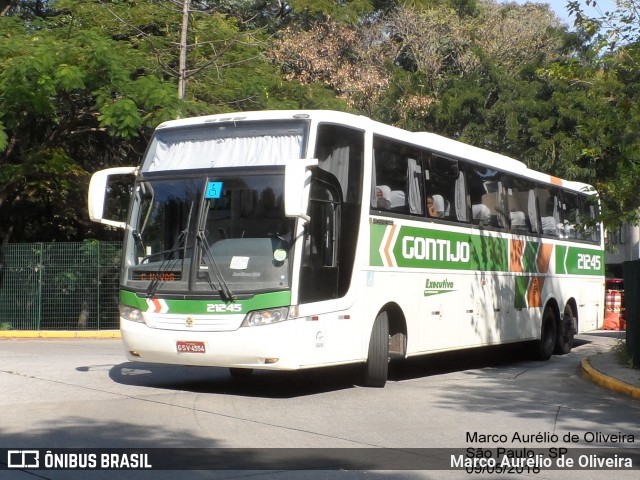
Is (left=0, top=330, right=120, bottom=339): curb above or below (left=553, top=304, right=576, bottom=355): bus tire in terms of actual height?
below

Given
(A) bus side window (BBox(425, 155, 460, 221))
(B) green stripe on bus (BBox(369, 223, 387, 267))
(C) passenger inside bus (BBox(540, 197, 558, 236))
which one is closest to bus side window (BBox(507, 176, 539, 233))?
(C) passenger inside bus (BBox(540, 197, 558, 236))

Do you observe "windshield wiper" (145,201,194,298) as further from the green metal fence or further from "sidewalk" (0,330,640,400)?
the green metal fence

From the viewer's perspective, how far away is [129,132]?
70.4 feet

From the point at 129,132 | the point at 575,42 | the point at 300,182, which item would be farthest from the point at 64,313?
the point at 575,42

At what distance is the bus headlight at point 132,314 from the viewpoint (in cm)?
1219

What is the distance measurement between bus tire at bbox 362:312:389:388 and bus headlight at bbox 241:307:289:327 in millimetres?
1975

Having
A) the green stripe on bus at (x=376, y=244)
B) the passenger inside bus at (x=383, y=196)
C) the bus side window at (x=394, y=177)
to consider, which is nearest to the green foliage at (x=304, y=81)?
the bus side window at (x=394, y=177)

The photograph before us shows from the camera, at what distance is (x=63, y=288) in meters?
25.6

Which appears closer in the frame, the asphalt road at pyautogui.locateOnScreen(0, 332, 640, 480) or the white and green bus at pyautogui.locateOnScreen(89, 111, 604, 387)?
the asphalt road at pyautogui.locateOnScreen(0, 332, 640, 480)

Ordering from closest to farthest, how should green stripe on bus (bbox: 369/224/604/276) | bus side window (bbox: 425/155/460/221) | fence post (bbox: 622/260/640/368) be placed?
green stripe on bus (bbox: 369/224/604/276), bus side window (bbox: 425/155/460/221), fence post (bbox: 622/260/640/368)

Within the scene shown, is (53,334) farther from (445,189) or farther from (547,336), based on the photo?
(445,189)

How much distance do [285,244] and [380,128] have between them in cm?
273

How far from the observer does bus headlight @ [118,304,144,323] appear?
480 inches

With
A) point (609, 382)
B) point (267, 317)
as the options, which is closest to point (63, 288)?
point (267, 317)
